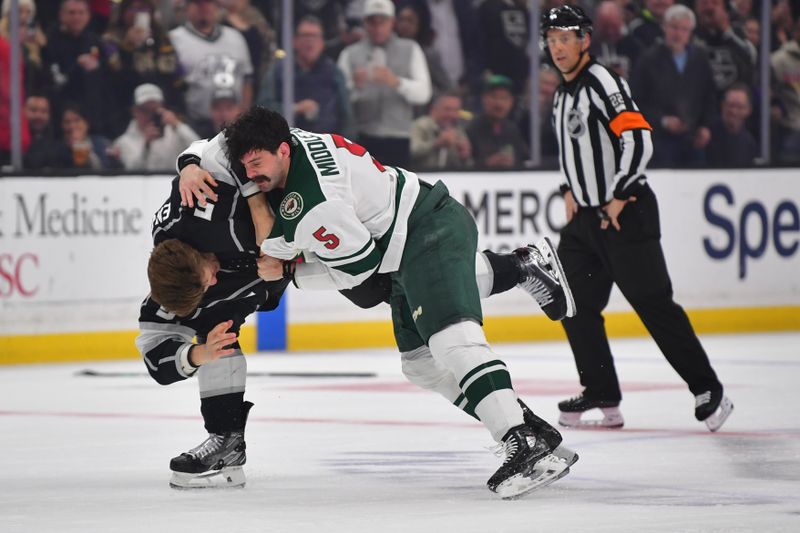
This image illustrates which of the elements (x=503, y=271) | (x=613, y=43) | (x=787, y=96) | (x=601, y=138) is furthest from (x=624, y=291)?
(x=787, y=96)

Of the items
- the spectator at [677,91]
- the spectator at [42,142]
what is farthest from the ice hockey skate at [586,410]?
the spectator at [677,91]

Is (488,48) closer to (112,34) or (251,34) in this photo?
(251,34)

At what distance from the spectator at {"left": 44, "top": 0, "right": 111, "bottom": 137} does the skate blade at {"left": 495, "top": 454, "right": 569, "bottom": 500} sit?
218 inches

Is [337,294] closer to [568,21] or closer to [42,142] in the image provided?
[42,142]

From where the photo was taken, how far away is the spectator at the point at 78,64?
30.1ft

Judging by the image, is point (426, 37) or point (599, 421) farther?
point (426, 37)

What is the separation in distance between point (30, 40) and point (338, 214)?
17.3 feet

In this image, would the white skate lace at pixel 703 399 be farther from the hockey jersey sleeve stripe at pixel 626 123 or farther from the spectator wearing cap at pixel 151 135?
the spectator wearing cap at pixel 151 135

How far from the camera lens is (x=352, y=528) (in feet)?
12.8

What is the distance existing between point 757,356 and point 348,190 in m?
4.97

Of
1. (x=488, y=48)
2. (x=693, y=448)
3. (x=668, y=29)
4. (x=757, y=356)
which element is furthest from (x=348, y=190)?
(x=668, y=29)

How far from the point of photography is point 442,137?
33.8 feet

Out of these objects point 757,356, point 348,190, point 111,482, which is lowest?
point 757,356

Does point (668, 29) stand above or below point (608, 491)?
above
